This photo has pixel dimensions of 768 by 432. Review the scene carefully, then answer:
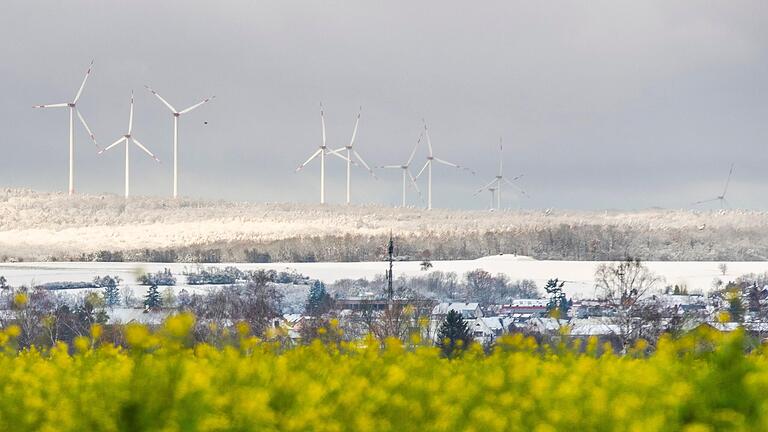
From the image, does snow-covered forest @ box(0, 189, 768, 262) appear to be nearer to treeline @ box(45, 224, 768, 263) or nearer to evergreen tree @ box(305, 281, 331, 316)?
treeline @ box(45, 224, 768, 263)

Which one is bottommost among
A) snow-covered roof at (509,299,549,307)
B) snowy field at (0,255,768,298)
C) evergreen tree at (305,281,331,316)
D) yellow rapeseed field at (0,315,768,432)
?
snow-covered roof at (509,299,549,307)

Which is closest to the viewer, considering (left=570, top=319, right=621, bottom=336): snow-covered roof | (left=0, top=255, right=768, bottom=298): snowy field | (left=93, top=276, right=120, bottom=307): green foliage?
(left=570, top=319, right=621, bottom=336): snow-covered roof

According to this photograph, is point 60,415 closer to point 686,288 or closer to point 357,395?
point 357,395

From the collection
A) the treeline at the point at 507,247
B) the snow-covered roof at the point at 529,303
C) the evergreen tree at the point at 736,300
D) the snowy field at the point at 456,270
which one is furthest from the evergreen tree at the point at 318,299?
the evergreen tree at the point at 736,300

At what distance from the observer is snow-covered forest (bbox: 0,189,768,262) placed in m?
166

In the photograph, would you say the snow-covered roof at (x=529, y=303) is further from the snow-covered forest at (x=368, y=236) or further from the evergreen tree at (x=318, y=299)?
the snow-covered forest at (x=368, y=236)

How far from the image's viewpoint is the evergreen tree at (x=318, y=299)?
283ft

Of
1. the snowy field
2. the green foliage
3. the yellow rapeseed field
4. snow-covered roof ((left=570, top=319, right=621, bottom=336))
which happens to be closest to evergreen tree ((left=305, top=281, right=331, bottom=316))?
the snowy field

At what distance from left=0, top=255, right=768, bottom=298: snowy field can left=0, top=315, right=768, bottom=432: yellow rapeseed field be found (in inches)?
4108

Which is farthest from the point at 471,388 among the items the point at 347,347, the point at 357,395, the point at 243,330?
the point at 347,347

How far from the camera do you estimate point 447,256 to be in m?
173

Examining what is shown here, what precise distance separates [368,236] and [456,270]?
37.0 meters

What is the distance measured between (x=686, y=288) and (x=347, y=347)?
110 m

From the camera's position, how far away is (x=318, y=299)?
102m
